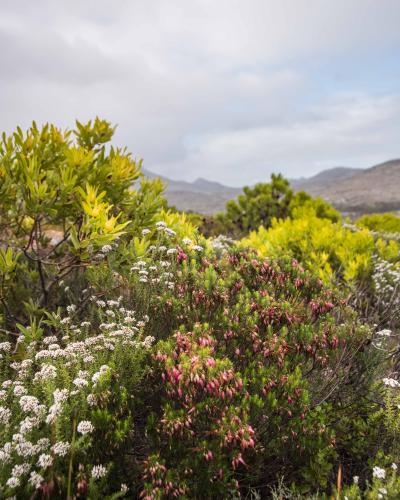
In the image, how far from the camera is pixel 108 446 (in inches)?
92.3

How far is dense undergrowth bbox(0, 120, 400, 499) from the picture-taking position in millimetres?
2305

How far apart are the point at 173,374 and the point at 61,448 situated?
79 centimetres

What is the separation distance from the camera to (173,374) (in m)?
2.59

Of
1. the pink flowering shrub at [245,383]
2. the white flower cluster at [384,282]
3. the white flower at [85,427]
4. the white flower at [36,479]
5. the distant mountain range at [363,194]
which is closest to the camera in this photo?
the white flower at [36,479]

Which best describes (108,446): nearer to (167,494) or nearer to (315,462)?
(167,494)

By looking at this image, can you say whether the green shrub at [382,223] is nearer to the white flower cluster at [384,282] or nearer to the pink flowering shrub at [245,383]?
the white flower cluster at [384,282]

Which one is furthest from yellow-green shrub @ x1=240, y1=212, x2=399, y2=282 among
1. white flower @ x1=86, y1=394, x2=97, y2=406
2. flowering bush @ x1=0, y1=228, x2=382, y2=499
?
white flower @ x1=86, y1=394, x2=97, y2=406

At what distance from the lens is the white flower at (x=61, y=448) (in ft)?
6.77

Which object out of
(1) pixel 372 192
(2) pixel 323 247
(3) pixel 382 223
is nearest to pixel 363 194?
(1) pixel 372 192

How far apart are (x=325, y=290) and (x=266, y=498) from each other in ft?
6.50

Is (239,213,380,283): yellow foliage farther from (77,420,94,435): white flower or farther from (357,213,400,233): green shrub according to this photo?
(357,213,400,233): green shrub

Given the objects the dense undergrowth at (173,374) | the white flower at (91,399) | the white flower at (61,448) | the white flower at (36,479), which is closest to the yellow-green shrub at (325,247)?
the dense undergrowth at (173,374)

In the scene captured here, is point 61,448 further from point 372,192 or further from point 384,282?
point 372,192

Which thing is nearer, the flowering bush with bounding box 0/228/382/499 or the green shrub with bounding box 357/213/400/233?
the flowering bush with bounding box 0/228/382/499
